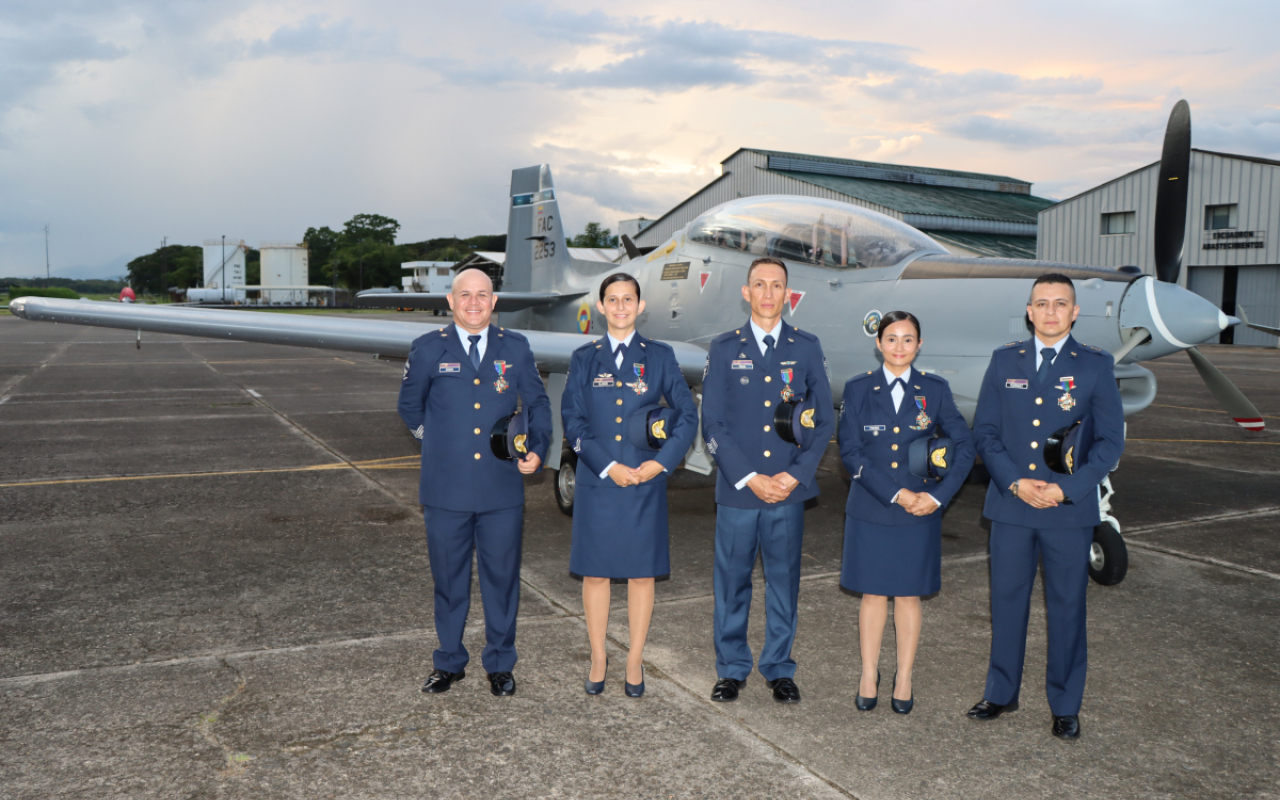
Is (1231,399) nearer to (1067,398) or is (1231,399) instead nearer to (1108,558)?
(1108,558)

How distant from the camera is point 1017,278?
5363 mm

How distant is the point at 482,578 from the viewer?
3.54 metres

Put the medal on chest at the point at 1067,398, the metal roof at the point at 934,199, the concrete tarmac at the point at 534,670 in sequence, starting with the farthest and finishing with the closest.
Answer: the metal roof at the point at 934,199, the medal on chest at the point at 1067,398, the concrete tarmac at the point at 534,670

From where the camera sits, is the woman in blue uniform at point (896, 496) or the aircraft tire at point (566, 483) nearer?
the woman in blue uniform at point (896, 496)

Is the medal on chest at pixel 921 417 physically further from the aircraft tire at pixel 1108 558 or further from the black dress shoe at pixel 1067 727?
the aircraft tire at pixel 1108 558

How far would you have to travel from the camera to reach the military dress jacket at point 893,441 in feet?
10.7

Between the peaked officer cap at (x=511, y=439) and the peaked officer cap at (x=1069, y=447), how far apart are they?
1.88 meters

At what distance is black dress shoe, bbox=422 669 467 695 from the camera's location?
344 centimetres

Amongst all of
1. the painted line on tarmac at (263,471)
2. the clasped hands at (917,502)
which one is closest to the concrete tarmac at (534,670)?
the painted line on tarmac at (263,471)

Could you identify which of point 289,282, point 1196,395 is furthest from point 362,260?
point 1196,395

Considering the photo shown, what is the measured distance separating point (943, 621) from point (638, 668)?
1746 millimetres

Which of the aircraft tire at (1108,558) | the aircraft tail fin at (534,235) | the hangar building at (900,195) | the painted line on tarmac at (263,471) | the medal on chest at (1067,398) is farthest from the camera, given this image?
the hangar building at (900,195)

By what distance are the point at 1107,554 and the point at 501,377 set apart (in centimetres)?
345

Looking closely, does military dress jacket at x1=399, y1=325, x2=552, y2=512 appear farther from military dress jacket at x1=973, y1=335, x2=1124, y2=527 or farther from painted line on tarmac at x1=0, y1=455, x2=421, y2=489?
painted line on tarmac at x1=0, y1=455, x2=421, y2=489
